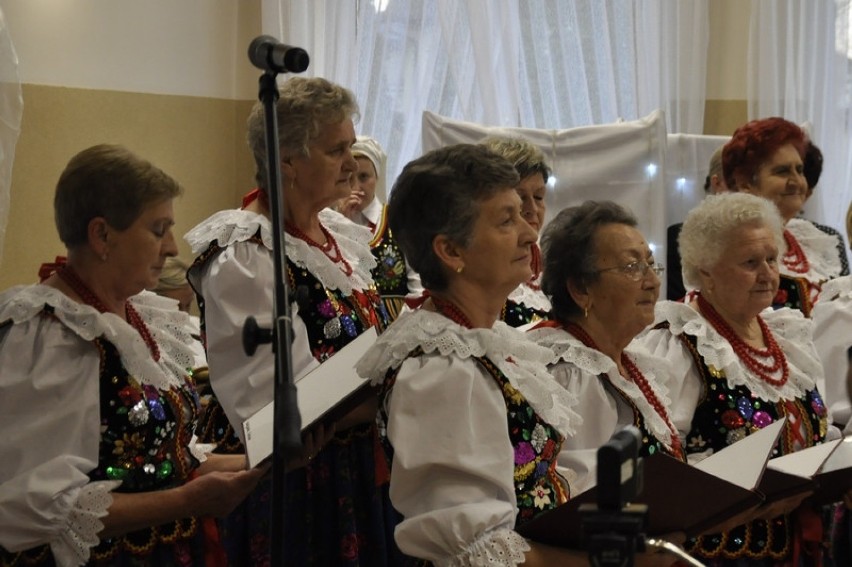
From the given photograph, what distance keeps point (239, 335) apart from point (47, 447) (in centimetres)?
57

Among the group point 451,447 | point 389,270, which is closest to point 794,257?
point 389,270

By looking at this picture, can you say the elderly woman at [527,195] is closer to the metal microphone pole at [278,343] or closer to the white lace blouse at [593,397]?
the white lace blouse at [593,397]

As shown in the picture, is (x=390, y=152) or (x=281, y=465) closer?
(x=281, y=465)

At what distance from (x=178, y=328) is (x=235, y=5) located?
13.6 ft

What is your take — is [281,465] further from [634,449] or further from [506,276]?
[506,276]

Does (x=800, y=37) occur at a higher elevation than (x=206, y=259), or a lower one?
higher

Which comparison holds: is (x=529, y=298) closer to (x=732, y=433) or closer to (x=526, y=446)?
(x=732, y=433)

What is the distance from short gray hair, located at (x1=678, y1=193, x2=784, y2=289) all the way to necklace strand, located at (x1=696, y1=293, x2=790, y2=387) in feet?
0.32

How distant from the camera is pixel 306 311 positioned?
9.43ft

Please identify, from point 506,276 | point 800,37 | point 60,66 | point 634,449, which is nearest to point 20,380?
point 506,276

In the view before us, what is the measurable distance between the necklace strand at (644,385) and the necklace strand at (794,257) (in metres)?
1.54

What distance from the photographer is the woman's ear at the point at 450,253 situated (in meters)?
2.23

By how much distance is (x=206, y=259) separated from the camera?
9.36 ft

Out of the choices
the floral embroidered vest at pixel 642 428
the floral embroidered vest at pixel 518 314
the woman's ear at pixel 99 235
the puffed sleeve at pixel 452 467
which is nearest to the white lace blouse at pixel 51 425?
the woman's ear at pixel 99 235
